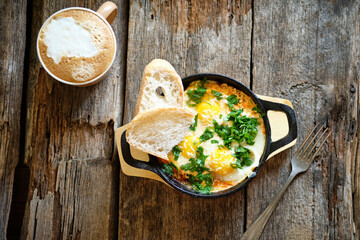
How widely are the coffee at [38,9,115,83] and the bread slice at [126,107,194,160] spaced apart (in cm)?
36

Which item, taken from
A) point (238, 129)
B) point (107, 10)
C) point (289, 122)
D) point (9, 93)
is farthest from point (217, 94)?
point (9, 93)

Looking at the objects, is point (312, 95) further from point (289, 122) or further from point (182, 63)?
point (182, 63)

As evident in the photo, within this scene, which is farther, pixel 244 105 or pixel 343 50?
pixel 343 50

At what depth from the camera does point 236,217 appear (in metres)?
1.84

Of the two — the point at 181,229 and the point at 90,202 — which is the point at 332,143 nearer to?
the point at 181,229

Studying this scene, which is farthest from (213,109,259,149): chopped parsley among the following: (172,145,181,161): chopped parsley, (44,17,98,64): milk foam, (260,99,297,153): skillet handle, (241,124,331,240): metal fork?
(44,17,98,64): milk foam

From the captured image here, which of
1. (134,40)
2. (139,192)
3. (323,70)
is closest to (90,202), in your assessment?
(139,192)

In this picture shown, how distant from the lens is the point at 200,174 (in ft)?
5.52

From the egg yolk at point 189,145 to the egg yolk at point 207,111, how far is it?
4.0 inches

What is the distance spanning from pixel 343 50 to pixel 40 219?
6.63 ft

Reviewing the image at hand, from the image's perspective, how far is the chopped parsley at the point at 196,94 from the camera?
1.72m

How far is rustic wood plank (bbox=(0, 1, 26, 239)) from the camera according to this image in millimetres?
1855

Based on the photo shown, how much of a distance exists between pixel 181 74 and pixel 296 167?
2.81 feet

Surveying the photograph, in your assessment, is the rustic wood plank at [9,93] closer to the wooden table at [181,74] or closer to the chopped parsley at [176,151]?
the wooden table at [181,74]
